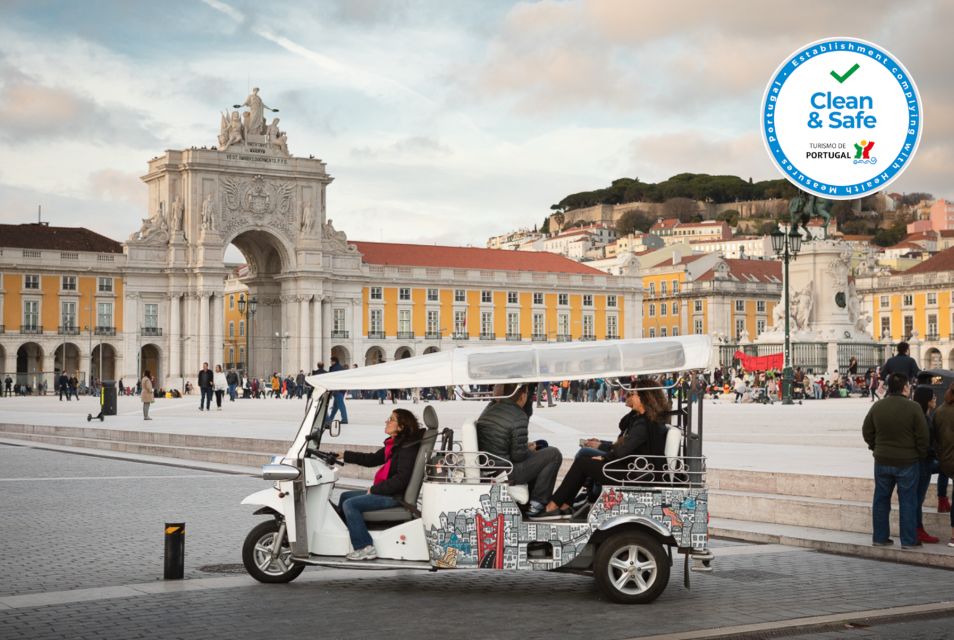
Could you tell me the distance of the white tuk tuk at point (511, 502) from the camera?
324 inches

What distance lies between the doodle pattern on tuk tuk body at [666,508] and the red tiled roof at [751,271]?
9334 centimetres

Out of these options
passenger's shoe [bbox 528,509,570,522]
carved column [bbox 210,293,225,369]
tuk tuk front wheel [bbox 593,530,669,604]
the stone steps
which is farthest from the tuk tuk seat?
carved column [bbox 210,293,225,369]

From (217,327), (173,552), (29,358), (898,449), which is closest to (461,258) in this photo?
(217,327)

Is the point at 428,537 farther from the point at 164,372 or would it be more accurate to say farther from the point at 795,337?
the point at 164,372

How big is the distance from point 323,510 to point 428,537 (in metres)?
0.78

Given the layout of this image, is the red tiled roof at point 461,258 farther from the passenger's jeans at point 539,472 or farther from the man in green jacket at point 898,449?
the passenger's jeans at point 539,472

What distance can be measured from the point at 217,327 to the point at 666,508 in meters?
76.1

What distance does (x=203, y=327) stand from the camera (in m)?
A: 81.8

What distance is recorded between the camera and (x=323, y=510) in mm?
8688

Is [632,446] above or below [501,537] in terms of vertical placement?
above

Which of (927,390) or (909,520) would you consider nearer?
(909,520)

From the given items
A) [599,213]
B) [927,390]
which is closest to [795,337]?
[927,390]

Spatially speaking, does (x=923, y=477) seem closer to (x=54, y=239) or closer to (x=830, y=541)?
(x=830, y=541)

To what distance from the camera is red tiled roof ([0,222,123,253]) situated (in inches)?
3285
